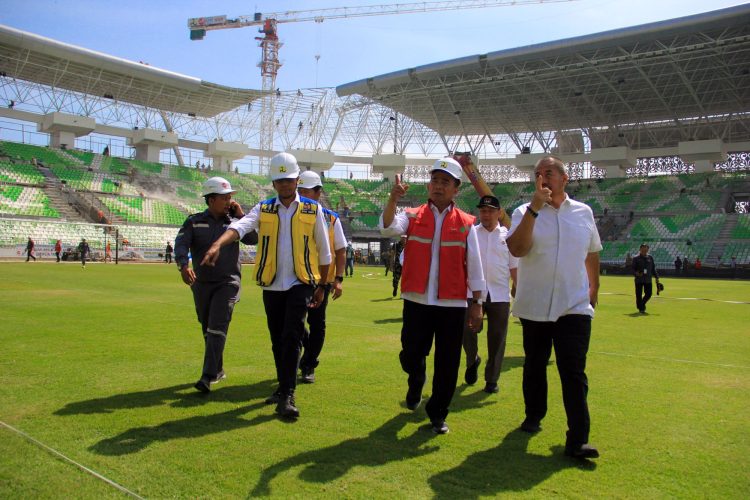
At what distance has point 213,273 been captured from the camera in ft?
18.0

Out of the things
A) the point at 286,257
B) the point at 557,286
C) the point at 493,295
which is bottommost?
the point at 493,295

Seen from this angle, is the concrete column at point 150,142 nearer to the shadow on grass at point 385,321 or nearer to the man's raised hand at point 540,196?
Result: the shadow on grass at point 385,321

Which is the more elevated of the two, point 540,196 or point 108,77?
point 108,77

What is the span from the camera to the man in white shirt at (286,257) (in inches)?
186

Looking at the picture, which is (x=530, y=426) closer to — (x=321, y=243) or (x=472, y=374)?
(x=472, y=374)

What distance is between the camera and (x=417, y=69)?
47.1 metres

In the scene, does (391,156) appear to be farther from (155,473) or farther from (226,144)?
(155,473)

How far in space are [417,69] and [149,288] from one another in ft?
116

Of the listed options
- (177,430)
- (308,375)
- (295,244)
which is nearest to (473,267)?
(295,244)

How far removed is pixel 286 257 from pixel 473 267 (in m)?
1.51

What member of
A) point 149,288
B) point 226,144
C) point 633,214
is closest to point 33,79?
point 226,144

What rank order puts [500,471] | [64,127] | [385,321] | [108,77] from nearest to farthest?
[500,471] → [385,321] → [108,77] → [64,127]

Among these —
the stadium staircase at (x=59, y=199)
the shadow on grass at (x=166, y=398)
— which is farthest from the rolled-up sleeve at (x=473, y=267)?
the stadium staircase at (x=59, y=199)

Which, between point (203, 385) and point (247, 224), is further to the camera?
point (203, 385)
